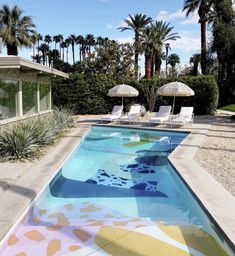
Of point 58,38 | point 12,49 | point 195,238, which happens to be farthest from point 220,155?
point 58,38

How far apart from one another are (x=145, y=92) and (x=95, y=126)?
302 inches

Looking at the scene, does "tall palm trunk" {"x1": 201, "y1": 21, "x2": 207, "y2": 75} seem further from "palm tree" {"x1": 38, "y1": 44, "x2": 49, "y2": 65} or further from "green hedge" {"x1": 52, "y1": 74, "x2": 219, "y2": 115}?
"palm tree" {"x1": 38, "y1": 44, "x2": 49, "y2": 65}

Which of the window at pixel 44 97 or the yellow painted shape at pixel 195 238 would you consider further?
the window at pixel 44 97

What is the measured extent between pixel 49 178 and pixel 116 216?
89.5 inches

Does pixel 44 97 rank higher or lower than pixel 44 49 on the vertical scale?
lower

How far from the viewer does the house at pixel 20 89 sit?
12.5m

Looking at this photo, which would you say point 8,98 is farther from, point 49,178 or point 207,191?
point 207,191

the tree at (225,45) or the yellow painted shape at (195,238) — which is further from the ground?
the tree at (225,45)

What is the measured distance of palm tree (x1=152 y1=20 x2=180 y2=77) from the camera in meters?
50.6

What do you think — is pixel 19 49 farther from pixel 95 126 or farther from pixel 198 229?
pixel 198 229

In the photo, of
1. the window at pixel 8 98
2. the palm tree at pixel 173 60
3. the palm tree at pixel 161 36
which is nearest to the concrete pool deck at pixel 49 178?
the window at pixel 8 98

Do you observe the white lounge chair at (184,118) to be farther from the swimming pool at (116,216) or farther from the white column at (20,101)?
the white column at (20,101)

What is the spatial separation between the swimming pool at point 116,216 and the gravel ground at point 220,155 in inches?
38.2

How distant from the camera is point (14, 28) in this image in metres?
38.3
